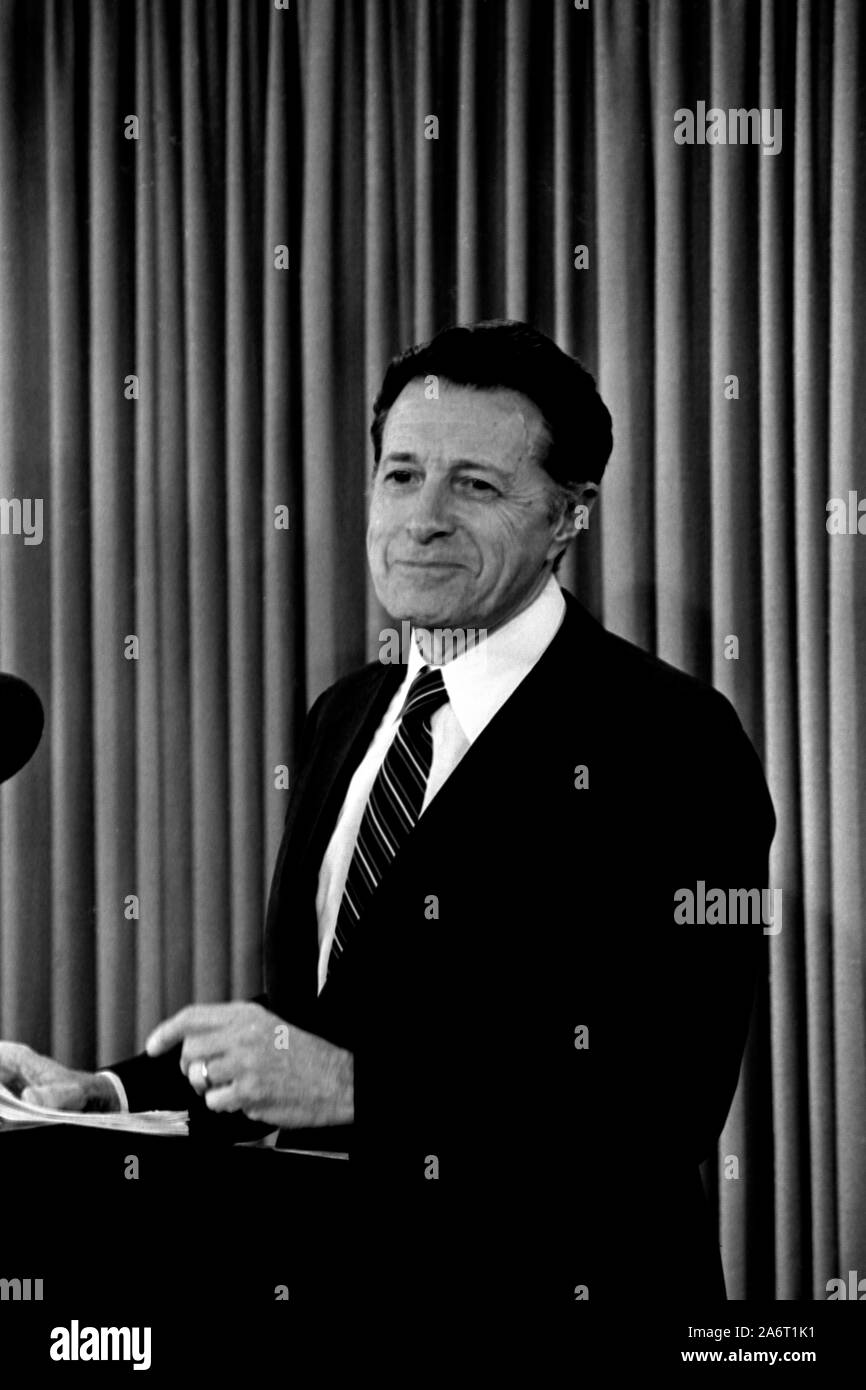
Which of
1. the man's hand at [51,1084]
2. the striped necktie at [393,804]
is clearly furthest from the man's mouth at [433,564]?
the man's hand at [51,1084]

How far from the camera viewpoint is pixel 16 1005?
193 centimetres

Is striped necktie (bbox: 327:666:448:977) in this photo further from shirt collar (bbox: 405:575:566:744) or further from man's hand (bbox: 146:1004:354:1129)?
man's hand (bbox: 146:1004:354:1129)

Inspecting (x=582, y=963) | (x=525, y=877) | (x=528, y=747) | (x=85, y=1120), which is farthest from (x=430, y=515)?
(x=85, y=1120)

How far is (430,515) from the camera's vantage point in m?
1.62

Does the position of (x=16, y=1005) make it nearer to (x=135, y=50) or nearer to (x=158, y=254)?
(x=158, y=254)

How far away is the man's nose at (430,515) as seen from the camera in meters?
1.61

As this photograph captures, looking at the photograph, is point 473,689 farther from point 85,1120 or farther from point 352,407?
point 85,1120

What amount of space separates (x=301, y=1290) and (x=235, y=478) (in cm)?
118

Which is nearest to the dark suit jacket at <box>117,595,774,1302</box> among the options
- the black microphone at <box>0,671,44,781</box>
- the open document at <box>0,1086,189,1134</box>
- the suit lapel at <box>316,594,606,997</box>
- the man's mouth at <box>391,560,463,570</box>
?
the suit lapel at <box>316,594,606,997</box>

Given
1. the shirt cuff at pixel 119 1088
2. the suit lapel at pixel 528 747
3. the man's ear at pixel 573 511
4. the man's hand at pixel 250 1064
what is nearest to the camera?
the man's hand at pixel 250 1064

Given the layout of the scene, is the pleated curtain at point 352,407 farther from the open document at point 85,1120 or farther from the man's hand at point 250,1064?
the open document at point 85,1120

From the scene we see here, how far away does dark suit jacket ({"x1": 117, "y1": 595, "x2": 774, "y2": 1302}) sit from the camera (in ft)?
4.84

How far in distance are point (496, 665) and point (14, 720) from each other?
56 cm
